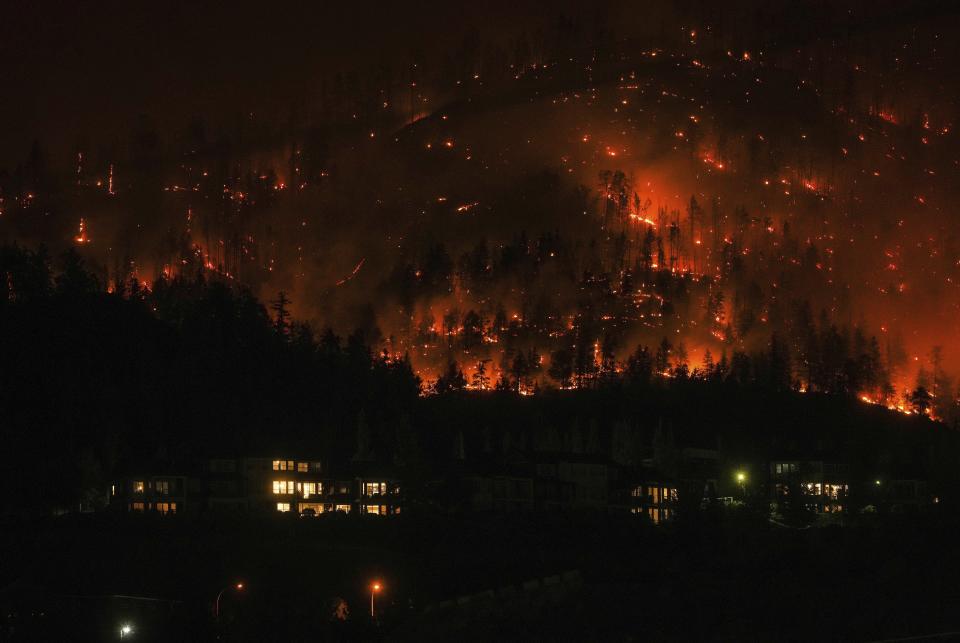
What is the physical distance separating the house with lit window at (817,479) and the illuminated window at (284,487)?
122 ft

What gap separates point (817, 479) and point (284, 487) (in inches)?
1703

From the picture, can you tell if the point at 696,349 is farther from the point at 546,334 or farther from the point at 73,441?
the point at 73,441

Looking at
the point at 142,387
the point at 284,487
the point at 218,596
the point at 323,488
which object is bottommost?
the point at 218,596

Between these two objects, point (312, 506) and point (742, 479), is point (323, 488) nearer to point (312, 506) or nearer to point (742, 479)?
point (312, 506)

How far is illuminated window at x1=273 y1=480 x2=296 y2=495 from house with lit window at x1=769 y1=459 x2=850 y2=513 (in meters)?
37.3

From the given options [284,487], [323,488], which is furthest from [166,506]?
[323,488]

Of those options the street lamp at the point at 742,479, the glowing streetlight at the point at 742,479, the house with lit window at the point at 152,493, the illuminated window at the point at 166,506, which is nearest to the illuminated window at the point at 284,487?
the house with lit window at the point at 152,493

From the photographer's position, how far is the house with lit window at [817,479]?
316ft

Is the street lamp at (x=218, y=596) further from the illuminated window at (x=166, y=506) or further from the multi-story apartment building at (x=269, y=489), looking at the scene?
the illuminated window at (x=166, y=506)

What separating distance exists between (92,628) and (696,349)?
423 ft

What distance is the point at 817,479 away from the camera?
99.8 metres

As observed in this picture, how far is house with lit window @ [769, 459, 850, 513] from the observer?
9619cm

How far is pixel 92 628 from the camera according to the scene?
204ft

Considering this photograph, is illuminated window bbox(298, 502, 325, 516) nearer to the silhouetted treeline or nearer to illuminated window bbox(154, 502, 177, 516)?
the silhouetted treeline
